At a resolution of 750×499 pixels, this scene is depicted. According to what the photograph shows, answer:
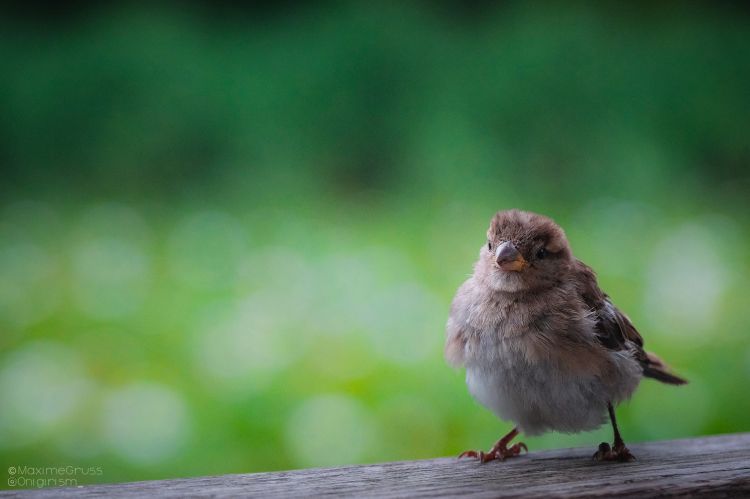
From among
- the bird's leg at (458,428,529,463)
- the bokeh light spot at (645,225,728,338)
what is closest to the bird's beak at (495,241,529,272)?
the bird's leg at (458,428,529,463)

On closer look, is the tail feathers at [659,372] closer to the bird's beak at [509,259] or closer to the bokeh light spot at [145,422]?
the bird's beak at [509,259]

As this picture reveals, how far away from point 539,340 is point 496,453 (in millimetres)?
317

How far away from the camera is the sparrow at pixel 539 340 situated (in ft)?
6.26

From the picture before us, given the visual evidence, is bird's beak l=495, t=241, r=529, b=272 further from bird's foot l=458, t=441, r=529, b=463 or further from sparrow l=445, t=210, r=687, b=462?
bird's foot l=458, t=441, r=529, b=463

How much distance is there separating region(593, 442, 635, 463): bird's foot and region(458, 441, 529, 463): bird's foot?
24cm

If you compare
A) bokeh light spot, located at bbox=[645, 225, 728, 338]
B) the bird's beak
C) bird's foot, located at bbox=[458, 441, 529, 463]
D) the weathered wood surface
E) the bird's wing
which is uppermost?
bokeh light spot, located at bbox=[645, 225, 728, 338]

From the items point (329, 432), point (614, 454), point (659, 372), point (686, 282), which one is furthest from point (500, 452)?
point (686, 282)

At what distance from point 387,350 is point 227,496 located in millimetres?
1745

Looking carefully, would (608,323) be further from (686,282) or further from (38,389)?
(38,389)

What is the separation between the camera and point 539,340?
1.91 m

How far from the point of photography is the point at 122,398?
9.78 feet

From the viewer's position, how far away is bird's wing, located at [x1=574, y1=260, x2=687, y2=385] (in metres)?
2.01

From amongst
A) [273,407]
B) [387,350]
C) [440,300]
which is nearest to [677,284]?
[440,300]

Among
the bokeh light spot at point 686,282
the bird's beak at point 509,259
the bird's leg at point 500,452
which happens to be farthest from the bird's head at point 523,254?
the bokeh light spot at point 686,282
